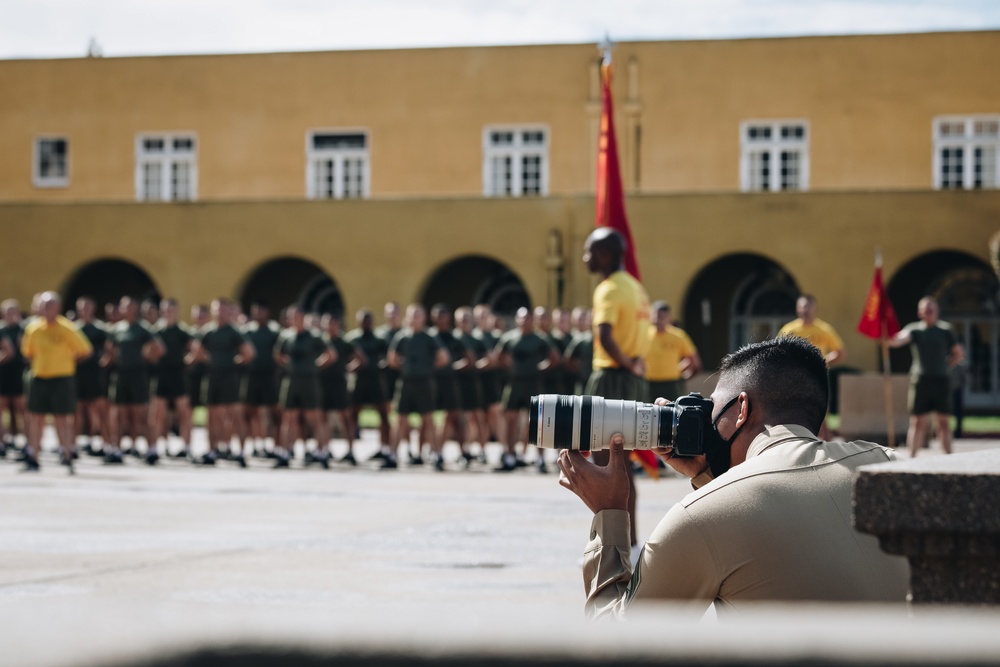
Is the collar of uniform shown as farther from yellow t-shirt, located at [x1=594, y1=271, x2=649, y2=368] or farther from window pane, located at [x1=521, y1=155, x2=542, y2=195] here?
window pane, located at [x1=521, y1=155, x2=542, y2=195]

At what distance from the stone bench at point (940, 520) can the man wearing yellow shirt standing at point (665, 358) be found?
48.5 feet

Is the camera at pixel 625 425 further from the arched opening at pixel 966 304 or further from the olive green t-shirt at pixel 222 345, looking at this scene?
the arched opening at pixel 966 304

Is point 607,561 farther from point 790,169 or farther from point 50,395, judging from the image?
point 790,169

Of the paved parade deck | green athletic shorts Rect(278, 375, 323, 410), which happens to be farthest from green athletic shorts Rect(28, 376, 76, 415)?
green athletic shorts Rect(278, 375, 323, 410)

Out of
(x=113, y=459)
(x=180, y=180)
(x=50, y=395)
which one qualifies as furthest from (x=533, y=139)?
(x=50, y=395)

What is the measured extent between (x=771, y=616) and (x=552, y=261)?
1180 inches

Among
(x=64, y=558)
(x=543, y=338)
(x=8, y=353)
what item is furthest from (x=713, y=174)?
(x=64, y=558)

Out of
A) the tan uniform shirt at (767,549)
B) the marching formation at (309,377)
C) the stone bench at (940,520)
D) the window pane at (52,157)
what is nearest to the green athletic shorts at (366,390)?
the marching formation at (309,377)

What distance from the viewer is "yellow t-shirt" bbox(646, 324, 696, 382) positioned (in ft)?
56.2

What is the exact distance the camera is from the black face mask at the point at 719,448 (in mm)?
3623

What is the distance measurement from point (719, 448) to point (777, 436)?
225 mm

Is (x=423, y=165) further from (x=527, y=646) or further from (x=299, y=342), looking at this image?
(x=527, y=646)

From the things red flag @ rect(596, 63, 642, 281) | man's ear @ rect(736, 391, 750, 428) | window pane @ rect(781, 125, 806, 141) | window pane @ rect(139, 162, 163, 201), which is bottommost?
man's ear @ rect(736, 391, 750, 428)

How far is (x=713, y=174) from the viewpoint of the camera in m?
34.2
